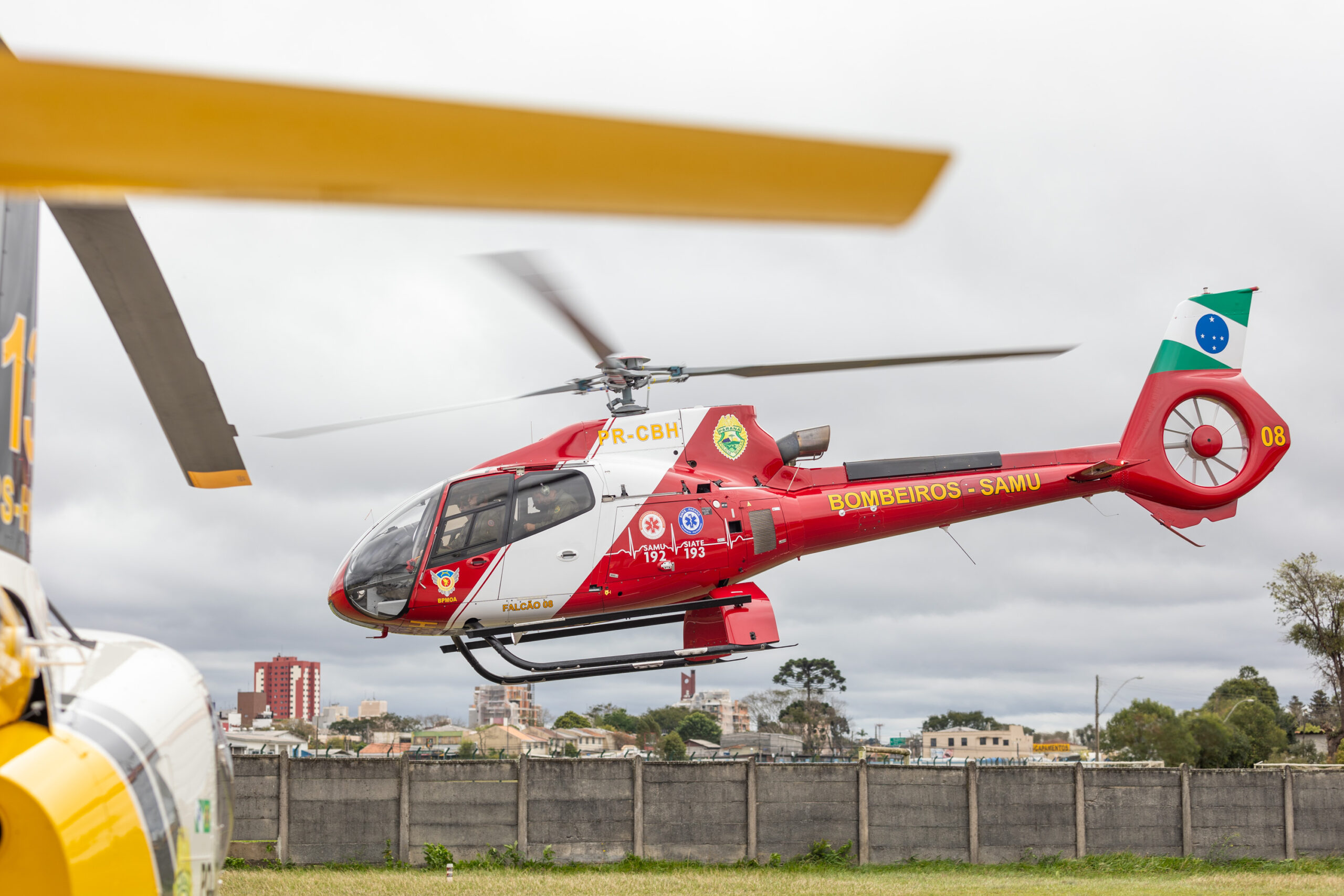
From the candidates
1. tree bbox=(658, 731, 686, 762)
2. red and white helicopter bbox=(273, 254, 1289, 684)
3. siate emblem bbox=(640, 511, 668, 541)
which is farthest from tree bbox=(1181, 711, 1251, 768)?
siate emblem bbox=(640, 511, 668, 541)

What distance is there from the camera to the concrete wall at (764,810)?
1653 cm

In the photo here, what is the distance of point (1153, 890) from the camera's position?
1468 centimetres

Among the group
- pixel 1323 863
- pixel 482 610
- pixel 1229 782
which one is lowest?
pixel 1323 863

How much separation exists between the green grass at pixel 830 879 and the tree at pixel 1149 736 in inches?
1135

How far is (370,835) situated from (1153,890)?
1169 cm

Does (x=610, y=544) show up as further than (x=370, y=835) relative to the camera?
No

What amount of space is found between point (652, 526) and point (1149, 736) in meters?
51.7

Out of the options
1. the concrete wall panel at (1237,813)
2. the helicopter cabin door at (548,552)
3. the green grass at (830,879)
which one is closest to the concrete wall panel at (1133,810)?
the green grass at (830,879)

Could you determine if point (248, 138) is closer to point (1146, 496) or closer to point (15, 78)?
point (15, 78)

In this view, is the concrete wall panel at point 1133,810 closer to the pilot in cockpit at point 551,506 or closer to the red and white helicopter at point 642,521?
the red and white helicopter at point 642,521

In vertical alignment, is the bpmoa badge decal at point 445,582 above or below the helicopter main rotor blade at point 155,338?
below

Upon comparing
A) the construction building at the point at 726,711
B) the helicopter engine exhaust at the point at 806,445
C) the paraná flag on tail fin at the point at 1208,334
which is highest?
the paraná flag on tail fin at the point at 1208,334

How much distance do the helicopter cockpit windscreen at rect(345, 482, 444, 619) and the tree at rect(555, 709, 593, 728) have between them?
48.6 m

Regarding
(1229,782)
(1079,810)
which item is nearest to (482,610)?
(1079,810)
